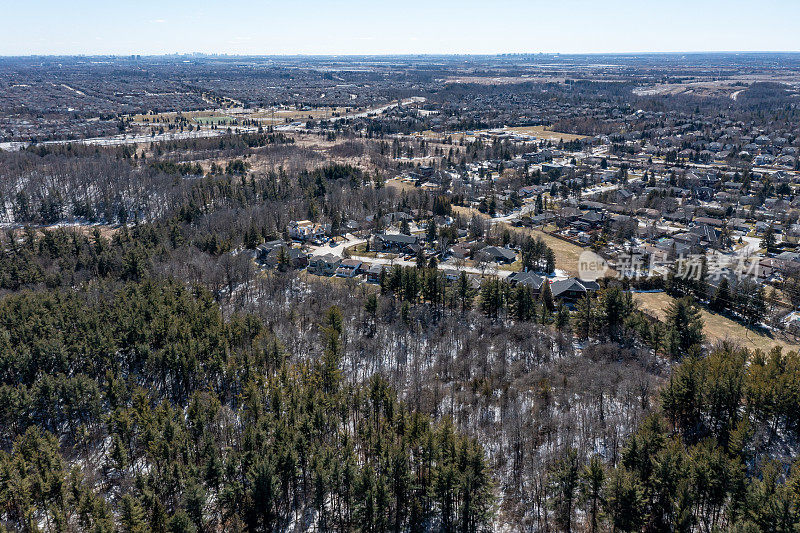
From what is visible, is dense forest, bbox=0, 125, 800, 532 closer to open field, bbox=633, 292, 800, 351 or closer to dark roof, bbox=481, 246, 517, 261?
dark roof, bbox=481, 246, 517, 261

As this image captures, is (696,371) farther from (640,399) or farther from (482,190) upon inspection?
(482,190)

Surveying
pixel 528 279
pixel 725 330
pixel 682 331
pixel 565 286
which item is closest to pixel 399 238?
pixel 528 279

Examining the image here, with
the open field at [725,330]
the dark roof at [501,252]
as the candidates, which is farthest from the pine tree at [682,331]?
the dark roof at [501,252]

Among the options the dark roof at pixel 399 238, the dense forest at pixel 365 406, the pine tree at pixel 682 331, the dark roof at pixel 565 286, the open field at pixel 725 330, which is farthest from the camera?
the dark roof at pixel 399 238

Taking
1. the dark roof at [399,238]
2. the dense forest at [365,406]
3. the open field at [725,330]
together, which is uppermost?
the dark roof at [399,238]

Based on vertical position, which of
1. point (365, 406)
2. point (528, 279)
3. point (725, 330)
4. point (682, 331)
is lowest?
point (725, 330)

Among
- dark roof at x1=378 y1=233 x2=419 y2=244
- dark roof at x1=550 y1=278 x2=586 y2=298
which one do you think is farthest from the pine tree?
dark roof at x1=378 y1=233 x2=419 y2=244

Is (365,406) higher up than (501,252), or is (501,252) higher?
(501,252)

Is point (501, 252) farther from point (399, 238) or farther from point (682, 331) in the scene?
point (682, 331)

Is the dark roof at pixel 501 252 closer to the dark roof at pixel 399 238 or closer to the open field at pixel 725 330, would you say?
the dark roof at pixel 399 238
